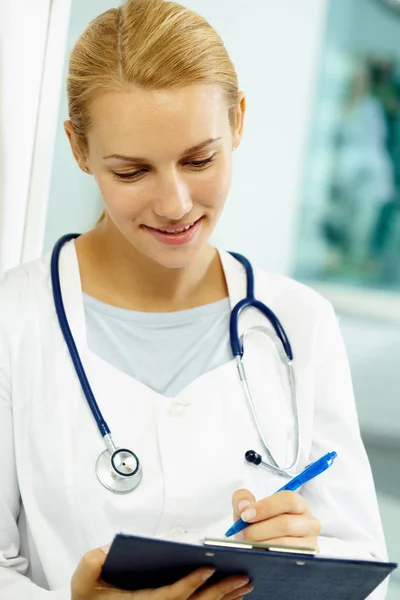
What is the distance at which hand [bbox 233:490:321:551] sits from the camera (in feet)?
3.16

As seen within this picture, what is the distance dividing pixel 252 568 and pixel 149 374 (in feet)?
1.36

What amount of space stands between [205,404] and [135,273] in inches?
9.5

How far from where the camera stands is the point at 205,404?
1177 mm

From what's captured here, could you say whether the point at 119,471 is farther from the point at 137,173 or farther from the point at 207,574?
the point at 137,173

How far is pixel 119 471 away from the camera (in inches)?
43.3

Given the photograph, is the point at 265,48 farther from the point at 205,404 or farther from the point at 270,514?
the point at 270,514

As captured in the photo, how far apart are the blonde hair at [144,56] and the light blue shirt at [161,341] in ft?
0.86

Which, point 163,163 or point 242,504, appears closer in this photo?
point 242,504

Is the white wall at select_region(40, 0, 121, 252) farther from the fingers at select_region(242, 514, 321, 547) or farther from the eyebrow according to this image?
the fingers at select_region(242, 514, 321, 547)

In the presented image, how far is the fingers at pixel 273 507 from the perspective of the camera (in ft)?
3.15

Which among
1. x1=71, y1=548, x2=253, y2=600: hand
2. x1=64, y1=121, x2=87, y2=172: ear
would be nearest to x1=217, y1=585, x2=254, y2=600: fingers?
x1=71, y1=548, x2=253, y2=600: hand

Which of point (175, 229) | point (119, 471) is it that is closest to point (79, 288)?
point (175, 229)

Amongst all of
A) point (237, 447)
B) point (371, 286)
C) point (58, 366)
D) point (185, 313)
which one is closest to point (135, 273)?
point (185, 313)

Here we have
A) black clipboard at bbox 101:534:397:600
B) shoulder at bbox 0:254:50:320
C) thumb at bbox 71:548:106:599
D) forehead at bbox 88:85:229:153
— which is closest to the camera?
black clipboard at bbox 101:534:397:600
